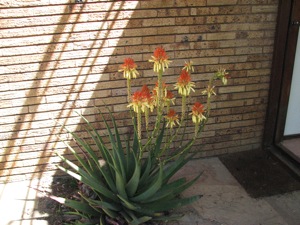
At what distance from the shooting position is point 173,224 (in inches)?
122

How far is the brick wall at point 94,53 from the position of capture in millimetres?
3305

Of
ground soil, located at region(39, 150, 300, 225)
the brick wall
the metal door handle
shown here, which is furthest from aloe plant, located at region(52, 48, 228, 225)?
the metal door handle

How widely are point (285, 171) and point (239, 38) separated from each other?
4.96 feet

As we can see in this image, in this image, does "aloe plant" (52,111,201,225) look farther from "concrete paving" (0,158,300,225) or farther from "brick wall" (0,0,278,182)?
"brick wall" (0,0,278,182)

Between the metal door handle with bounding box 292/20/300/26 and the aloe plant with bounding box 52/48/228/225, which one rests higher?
the metal door handle with bounding box 292/20/300/26

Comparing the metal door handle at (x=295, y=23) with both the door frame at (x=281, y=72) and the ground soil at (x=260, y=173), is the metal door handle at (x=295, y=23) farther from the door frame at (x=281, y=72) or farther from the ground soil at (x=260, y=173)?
the ground soil at (x=260, y=173)

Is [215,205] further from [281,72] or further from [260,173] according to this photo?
[281,72]

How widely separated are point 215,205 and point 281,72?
5.40 feet

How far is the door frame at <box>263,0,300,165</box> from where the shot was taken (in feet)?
12.1

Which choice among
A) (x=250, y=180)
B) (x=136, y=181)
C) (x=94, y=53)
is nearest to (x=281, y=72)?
(x=250, y=180)

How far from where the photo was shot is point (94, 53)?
3.46 meters

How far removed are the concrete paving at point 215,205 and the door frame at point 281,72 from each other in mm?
813

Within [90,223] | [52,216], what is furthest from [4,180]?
[90,223]

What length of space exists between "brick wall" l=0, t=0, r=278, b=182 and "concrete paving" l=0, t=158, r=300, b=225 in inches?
11.9
